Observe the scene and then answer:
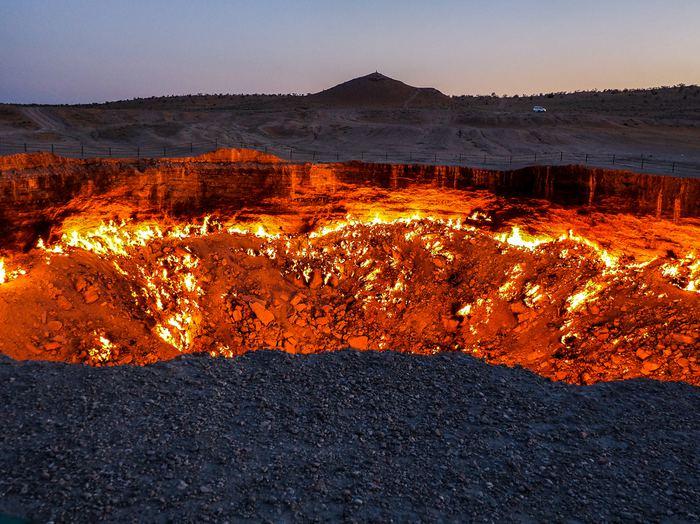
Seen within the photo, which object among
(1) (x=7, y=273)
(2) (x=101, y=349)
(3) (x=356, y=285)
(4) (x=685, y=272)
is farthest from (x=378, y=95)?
(2) (x=101, y=349)

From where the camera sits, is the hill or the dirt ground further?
the hill

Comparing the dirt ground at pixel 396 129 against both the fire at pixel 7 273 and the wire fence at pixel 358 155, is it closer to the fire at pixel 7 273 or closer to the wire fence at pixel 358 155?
the wire fence at pixel 358 155

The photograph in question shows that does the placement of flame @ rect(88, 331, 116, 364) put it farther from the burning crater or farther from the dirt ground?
the dirt ground

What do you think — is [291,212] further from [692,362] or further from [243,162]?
[692,362]

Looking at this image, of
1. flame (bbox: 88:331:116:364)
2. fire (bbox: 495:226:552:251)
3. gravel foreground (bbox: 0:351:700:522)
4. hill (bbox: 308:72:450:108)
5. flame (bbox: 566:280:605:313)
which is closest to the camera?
gravel foreground (bbox: 0:351:700:522)

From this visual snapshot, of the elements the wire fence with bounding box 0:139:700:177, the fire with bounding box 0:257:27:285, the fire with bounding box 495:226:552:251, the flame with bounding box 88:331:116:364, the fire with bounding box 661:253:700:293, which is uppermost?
the wire fence with bounding box 0:139:700:177

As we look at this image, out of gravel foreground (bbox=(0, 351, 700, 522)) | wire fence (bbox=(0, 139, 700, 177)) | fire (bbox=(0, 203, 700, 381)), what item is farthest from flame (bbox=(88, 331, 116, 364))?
wire fence (bbox=(0, 139, 700, 177))

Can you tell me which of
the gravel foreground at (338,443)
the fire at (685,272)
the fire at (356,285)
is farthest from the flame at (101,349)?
the fire at (685,272)

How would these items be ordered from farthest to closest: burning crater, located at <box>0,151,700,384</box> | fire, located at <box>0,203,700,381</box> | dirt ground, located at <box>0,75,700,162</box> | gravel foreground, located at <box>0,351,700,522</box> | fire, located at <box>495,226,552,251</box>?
1. dirt ground, located at <box>0,75,700,162</box>
2. fire, located at <box>495,226,552,251</box>
3. fire, located at <box>0,203,700,381</box>
4. burning crater, located at <box>0,151,700,384</box>
5. gravel foreground, located at <box>0,351,700,522</box>

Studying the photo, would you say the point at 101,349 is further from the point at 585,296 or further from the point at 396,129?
the point at 396,129
